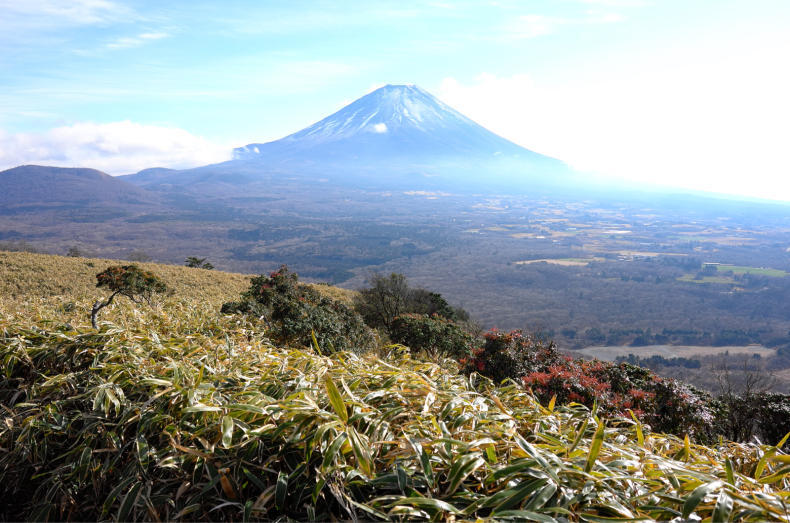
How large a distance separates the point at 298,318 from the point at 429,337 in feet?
12.5

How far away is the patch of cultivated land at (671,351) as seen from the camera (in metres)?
53.5

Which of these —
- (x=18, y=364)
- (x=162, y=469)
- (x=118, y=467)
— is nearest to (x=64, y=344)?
(x=18, y=364)

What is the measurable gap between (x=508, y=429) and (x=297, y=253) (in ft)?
398

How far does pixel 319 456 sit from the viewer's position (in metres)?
1.30

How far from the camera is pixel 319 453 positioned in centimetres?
131

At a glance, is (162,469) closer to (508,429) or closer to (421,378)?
(421,378)

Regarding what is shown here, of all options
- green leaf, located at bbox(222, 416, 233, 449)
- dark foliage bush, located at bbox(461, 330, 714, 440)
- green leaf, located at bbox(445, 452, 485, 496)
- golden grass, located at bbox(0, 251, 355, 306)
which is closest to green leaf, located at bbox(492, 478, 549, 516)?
green leaf, located at bbox(445, 452, 485, 496)

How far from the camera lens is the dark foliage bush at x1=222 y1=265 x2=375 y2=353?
6.48m

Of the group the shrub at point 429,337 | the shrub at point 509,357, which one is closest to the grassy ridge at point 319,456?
the shrub at point 509,357

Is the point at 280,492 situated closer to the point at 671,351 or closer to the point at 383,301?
the point at 383,301

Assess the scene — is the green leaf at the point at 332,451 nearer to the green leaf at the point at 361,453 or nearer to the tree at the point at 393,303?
the green leaf at the point at 361,453

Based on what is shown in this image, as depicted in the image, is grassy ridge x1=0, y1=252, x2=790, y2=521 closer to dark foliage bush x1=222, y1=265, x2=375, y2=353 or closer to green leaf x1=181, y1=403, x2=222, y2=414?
green leaf x1=181, y1=403, x2=222, y2=414

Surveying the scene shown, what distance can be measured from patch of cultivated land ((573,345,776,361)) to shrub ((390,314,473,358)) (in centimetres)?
4795

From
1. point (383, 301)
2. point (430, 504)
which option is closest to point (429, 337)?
point (383, 301)
